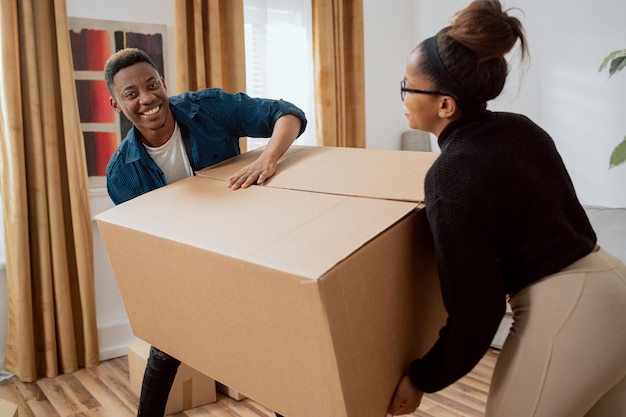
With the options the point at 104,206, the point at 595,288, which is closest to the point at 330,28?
A: the point at 104,206

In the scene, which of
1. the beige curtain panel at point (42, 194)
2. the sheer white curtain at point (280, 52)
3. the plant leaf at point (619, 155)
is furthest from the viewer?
the sheer white curtain at point (280, 52)

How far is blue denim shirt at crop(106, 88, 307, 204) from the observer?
4.96ft

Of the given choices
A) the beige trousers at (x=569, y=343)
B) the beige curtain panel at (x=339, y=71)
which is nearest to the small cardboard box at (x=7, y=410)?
the beige trousers at (x=569, y=343)

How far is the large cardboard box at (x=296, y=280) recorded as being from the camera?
0.83 meters

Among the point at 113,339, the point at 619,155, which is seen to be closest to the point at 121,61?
the point at 619,155

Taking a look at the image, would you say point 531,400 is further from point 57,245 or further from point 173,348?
point 57,245

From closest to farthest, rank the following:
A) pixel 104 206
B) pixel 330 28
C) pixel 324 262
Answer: pixel 324 262 < pixel 104 206 < pixel 330 28

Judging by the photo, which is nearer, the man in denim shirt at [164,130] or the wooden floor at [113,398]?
the man in denim shirt at [164,130]

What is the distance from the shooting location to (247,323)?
0.95 metres

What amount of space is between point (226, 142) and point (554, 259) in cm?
98

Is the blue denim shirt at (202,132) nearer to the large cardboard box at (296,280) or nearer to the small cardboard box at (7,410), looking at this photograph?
the large cardboard box at (296,280)

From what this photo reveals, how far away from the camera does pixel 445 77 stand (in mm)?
896

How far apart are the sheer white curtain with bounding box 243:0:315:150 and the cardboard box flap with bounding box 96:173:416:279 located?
2059mm

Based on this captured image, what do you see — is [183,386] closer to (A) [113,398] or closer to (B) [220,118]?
(A) [113,398]
